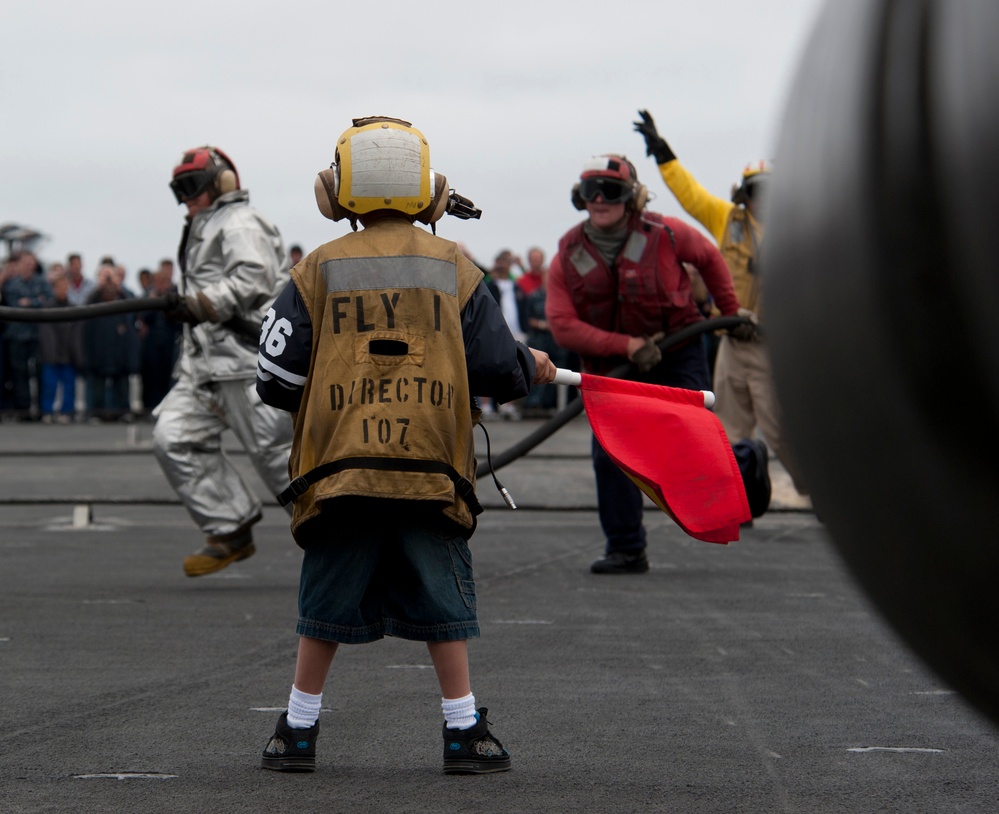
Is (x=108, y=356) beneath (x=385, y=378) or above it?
beneath

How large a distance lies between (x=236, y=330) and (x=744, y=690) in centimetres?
343

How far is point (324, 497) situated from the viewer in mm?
3926

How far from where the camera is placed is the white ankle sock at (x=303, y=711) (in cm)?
408

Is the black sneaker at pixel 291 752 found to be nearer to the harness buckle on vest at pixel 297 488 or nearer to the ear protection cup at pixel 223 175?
the harness buckle on vest at pixel 297 488

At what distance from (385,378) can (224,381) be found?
3872 mm

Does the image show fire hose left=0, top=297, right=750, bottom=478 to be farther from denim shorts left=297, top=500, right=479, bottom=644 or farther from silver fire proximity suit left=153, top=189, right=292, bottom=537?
denim shorts left=297, top=500, right=479, bottom=644

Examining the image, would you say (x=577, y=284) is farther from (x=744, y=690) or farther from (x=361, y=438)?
(x=361, y=438)

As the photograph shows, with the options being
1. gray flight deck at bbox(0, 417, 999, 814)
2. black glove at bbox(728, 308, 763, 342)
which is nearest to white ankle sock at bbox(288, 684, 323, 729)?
gray flight deck at bbox(0, 417, 999, 814)

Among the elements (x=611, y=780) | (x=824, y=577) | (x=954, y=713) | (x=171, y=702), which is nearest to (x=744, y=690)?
(x=954, y=713)

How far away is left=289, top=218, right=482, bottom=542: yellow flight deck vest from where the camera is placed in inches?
155

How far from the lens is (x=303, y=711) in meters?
4.08

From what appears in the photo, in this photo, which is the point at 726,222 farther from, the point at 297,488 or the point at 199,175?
the point at 297,488

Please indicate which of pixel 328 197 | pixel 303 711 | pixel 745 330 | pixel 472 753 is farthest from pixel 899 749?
pixel 745 330

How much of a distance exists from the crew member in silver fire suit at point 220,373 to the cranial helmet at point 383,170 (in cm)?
339
